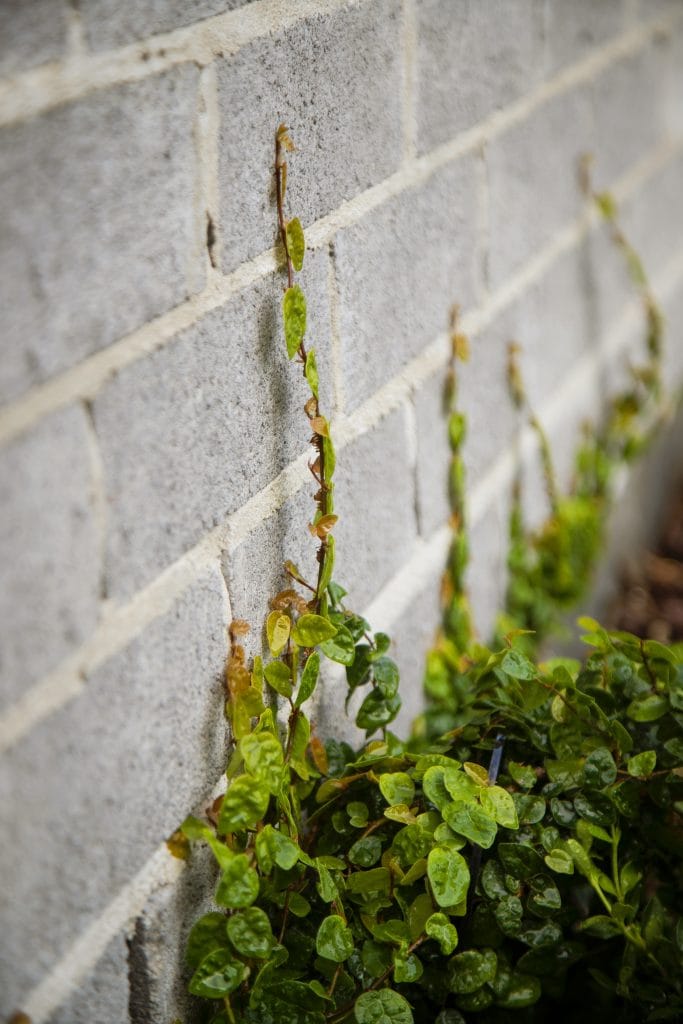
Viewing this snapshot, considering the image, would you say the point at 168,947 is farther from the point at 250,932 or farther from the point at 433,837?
the point at 433,837

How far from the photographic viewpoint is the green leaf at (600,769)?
52.6 inches

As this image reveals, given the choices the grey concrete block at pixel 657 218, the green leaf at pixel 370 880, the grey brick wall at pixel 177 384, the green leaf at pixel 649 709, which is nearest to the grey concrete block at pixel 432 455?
the grey brick wall at pixel 177 384

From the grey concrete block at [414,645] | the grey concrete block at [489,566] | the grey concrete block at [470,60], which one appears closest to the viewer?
the grey concrete block at [470,60]

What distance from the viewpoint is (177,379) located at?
1118 mm

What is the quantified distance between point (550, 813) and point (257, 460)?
527 millimetres

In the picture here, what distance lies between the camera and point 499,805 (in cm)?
127

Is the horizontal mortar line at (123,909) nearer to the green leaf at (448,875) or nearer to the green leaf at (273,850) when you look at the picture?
the green leaf at (273,850)

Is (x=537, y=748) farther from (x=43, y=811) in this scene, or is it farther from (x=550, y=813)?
(x=43, y=811)

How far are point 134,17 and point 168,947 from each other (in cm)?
88

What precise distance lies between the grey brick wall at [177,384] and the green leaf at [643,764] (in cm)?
40

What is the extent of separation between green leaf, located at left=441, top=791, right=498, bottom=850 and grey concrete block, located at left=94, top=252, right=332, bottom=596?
1.30 ft

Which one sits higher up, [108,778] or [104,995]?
[108,778]

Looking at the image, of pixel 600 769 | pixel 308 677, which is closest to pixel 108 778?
pixel 308 677

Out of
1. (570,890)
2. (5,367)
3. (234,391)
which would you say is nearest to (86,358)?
(5,367)
